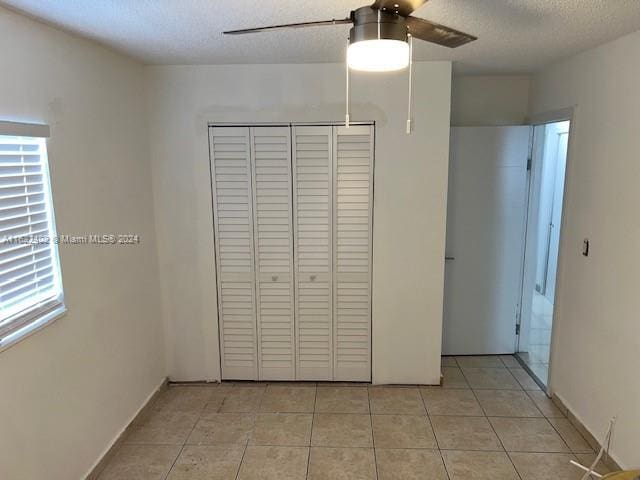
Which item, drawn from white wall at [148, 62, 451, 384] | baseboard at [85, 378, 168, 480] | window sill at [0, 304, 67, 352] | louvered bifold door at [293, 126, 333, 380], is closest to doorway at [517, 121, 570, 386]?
white wall at [148, 62, 451, 384]

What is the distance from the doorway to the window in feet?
10.3

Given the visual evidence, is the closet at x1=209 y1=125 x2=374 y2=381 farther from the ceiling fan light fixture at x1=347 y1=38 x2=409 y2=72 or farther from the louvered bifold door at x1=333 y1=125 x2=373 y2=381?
the ceiling fan light fixture at x1=347 y1=38 x2=409 y2=72

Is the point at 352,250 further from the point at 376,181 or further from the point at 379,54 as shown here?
the point at 379,54

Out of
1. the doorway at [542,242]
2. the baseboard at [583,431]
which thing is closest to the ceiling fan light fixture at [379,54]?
the doorway at [542,242]

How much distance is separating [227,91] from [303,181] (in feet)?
2.58

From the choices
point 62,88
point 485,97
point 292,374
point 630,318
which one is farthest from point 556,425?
point 62,88

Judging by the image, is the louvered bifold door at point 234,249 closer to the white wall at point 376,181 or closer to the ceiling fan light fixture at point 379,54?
the white wall at point 376,181

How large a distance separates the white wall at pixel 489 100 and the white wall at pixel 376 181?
0.73m

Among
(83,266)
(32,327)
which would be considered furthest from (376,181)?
(32,327)

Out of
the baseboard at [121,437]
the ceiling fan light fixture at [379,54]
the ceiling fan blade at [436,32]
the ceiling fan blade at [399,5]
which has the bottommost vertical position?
the baseboard at [121,437]

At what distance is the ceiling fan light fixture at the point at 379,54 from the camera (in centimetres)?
141

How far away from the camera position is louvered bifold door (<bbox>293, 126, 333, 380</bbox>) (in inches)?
122

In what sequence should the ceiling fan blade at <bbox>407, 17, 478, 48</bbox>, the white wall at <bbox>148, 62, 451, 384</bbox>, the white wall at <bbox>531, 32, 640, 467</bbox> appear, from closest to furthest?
1. the ceiling fan blade at <bbox>407, 17, 478, 48</bbox>
2. the white wall at <bbox>531, 32, 640, 467</bbox>
3. the white wall at <bbox>148, 62, 451, 384</bbox>

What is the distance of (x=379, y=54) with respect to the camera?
1.43m
